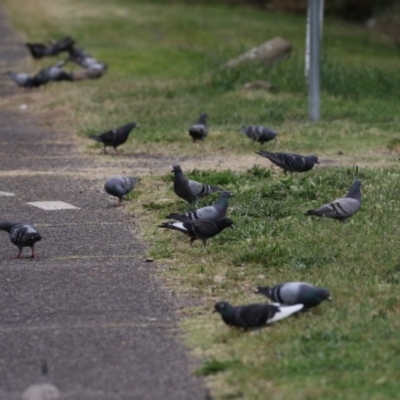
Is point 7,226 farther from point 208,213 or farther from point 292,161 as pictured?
point 292,161

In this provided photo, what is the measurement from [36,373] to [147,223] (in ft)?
15.4

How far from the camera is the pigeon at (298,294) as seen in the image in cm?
802

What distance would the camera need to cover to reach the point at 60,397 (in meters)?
6.66

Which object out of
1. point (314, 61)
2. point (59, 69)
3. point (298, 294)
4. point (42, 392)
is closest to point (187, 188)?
point (298, 294)

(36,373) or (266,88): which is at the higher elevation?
(36,373)

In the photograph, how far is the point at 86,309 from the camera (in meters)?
8.62

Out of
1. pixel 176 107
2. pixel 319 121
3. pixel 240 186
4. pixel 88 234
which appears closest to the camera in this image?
pixel 88 234

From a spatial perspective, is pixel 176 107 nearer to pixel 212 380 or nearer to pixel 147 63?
pixel 147 63

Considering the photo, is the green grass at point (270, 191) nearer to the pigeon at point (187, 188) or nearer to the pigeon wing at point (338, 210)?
the pigeon wing at point (338, 210)

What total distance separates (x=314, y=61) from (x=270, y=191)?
5.94 meters

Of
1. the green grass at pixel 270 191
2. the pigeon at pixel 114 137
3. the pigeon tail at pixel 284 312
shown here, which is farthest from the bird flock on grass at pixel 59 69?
the pigeon tail at pixel 284 312

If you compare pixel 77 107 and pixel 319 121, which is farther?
pixel 77 107

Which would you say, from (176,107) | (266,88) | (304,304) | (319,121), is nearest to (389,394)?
(304,304)

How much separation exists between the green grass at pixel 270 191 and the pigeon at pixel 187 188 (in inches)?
10.0
